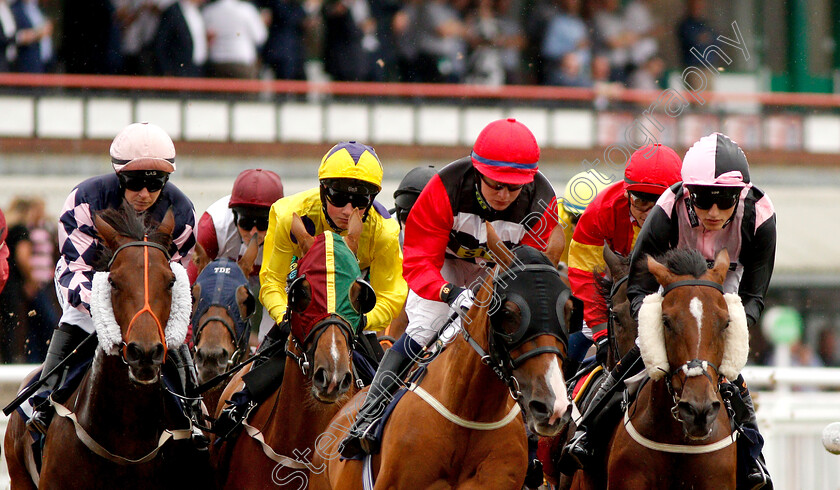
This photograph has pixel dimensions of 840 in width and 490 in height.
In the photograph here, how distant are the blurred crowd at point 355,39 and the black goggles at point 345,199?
7313 millimetres

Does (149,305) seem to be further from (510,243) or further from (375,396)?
(510,243)

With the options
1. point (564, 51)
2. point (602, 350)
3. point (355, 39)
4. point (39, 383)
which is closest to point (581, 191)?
point (602, 350)

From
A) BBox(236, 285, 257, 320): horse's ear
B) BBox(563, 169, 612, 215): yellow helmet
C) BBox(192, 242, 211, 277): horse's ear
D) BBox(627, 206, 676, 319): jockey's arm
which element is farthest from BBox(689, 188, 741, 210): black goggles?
BBox(192, 242, 211, 277): horse's ear

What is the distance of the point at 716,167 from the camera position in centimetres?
502

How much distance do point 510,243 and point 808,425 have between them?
14.3ft

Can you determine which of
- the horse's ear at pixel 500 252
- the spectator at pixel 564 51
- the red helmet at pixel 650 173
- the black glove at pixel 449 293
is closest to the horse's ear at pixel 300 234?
the black glove at pixel 449 293

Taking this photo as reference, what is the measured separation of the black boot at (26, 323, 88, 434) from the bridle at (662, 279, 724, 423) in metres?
2.66

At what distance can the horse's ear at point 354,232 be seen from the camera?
213 inches

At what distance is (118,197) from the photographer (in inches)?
232

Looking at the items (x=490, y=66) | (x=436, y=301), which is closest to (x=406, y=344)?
(x=436, y=301)

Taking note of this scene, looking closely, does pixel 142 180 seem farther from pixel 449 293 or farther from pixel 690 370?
pixel 690 370

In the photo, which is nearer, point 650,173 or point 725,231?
point 725,231

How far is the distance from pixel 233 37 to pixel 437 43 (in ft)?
8.34

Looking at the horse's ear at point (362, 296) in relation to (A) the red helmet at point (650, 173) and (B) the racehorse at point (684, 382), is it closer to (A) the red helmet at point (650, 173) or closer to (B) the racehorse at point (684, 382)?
(B) the racehorse at point (684, 382)
